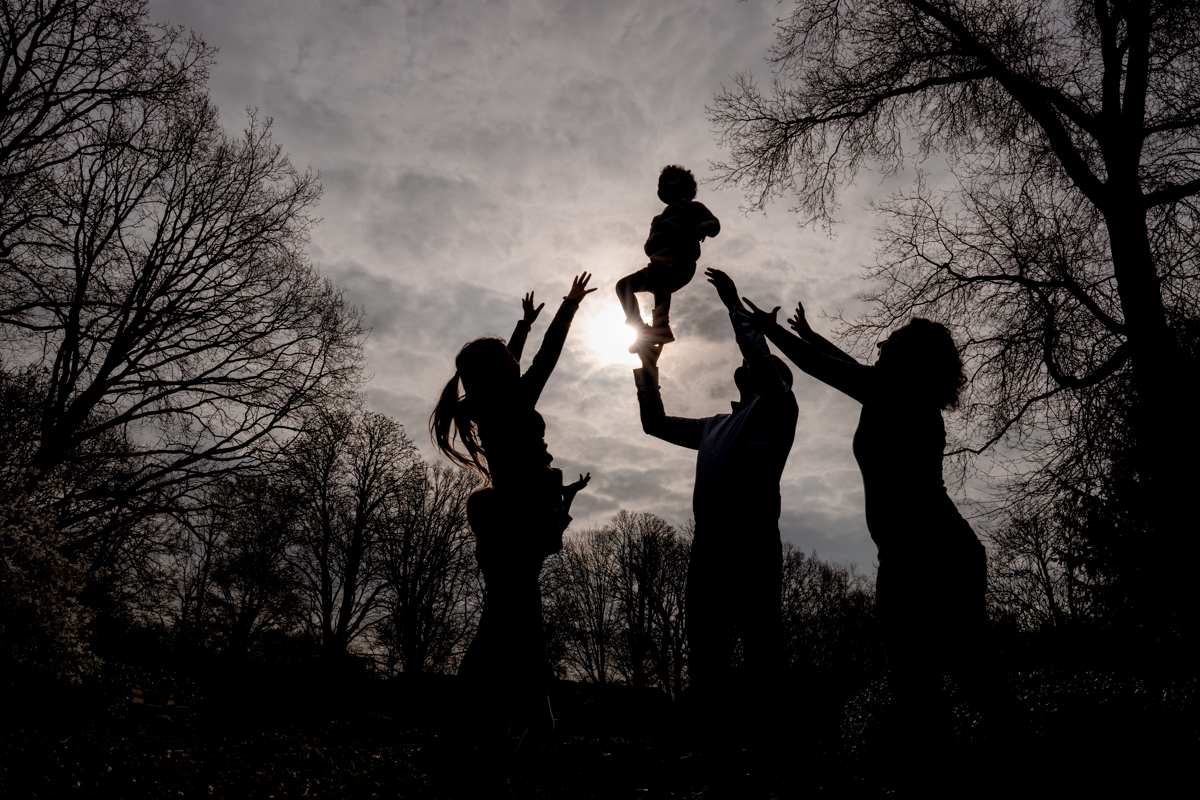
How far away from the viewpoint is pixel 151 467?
476 inches

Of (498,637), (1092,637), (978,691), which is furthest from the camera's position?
(1092,637)

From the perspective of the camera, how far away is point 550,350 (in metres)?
3.17

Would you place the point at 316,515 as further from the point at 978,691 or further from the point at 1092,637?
the point at 978,691

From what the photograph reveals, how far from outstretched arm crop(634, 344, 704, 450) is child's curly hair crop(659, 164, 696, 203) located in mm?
1427

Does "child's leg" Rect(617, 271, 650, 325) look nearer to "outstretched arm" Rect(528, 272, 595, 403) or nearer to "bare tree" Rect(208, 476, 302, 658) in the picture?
"outstretched arm" Rect(528, 272, 595, 403)

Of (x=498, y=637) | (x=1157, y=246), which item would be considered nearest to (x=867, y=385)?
(x=498, y=637)

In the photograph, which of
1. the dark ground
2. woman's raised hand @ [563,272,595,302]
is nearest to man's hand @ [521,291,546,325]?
woman's raised hand @ [563,272,595,302]

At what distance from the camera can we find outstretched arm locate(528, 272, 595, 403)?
3.09 metres

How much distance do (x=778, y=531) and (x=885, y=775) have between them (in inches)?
231

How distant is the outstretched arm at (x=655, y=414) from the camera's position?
3537mm

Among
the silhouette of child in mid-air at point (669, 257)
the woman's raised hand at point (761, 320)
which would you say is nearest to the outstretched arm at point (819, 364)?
the woman's raised hand at point (761, 320)

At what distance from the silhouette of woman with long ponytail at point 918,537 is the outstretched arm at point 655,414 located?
0.78 m

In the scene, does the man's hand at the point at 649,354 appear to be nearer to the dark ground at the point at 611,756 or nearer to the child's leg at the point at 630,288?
the child's leg at the point at 630,288

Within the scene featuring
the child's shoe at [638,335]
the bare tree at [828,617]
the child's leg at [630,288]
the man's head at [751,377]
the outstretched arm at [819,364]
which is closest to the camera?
the outstretched arm at [819,364]
